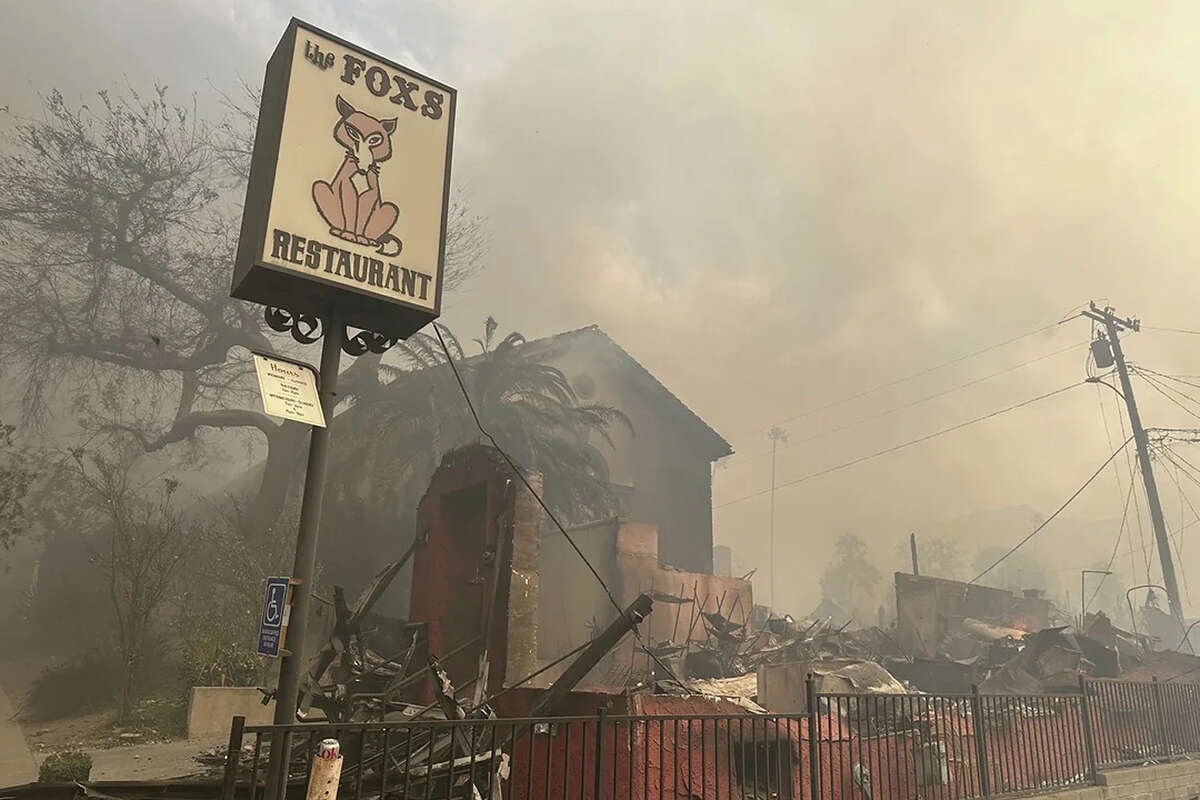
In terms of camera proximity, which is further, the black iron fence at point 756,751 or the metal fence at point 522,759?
the black iron fence at point 756,751

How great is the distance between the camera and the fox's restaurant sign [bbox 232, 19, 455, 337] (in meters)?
5.14

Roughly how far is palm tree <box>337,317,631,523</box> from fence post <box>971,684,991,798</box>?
16.1 meters

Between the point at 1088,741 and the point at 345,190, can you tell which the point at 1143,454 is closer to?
the point at 1088,741

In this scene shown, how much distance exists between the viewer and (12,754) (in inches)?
516

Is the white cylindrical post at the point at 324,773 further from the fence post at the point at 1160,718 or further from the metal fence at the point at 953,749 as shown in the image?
the fence post at the point at 1160,718

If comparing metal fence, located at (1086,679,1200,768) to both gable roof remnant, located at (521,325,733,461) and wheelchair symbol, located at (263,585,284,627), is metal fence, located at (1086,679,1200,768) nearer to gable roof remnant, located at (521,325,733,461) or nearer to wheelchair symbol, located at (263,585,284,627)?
wheelchair symbol, located at (263,585,284,627)

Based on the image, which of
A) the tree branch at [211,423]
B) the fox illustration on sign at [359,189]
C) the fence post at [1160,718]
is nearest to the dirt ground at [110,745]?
the fox illustration on sign at [359,189]

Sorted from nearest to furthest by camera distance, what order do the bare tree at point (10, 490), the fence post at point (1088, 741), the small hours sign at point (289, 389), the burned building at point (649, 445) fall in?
1. the small hours sign at point (289, 389)
2. the fence post at point (1088, 741)
3. the bare tree at point (10, 490)
4. the burned building at point (649, 445)

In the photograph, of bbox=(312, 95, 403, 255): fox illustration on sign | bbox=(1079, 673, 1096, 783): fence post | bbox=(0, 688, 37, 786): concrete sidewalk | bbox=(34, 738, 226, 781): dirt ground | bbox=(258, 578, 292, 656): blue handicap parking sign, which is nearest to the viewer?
bbox=(258, 578, 292, 656): blue handicap parking sign

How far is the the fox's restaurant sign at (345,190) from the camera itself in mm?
5137

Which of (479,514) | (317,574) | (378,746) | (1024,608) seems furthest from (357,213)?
(1024,608)

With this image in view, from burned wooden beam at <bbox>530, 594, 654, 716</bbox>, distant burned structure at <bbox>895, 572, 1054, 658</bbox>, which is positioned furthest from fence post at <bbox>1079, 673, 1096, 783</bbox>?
distant burned structure at <bbox>895, 572, 1054, 658</bbox>

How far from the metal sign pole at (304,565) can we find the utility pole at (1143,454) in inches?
996

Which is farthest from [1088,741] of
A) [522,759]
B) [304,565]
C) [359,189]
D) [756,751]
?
[359,189]
